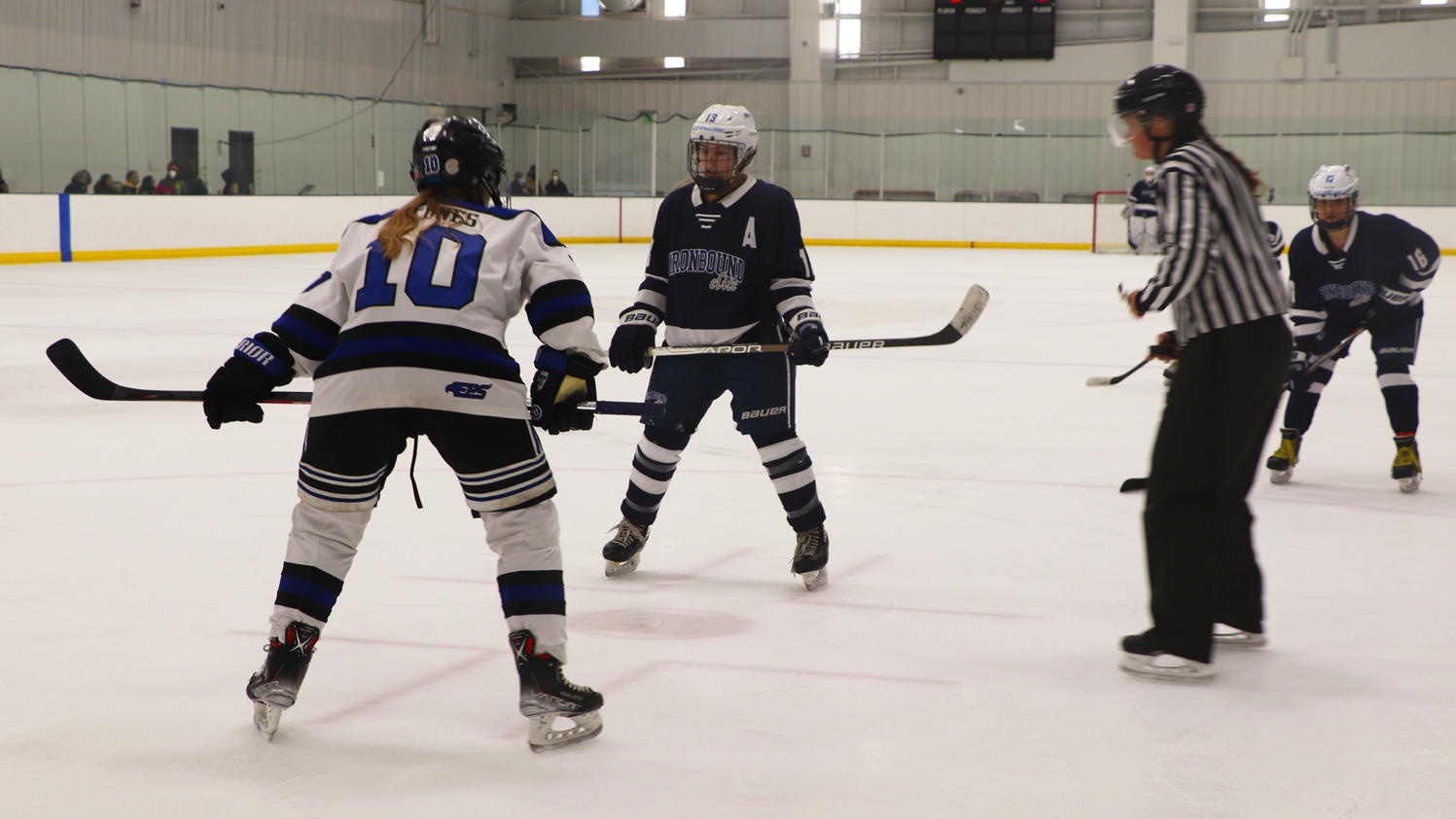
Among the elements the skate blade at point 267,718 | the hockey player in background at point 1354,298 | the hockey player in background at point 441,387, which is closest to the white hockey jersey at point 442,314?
the hockey player in background at point 441,387

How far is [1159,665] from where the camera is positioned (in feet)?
8.61

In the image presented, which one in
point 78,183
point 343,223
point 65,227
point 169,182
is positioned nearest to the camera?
point 65,227

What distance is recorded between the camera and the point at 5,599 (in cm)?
302

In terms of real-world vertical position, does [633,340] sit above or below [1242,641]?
above

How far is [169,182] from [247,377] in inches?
572

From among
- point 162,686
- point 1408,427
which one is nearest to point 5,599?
point 162,686

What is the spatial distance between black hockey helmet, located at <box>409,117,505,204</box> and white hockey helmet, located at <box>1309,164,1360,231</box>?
3.07 m

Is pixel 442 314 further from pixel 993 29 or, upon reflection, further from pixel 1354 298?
pixel 993 29

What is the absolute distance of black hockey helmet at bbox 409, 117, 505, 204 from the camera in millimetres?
2225

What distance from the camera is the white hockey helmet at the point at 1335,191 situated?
14.2 ft

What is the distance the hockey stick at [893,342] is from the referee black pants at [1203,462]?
0.64 meters

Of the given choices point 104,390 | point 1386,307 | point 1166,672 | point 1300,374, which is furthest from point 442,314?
point 1386,307

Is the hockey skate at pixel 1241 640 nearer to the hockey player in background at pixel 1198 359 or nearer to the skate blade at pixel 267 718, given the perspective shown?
the hockey player in background at pixel 1198 359

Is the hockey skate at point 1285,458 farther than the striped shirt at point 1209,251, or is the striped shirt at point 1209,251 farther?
the hockey skate at point 1285,458
